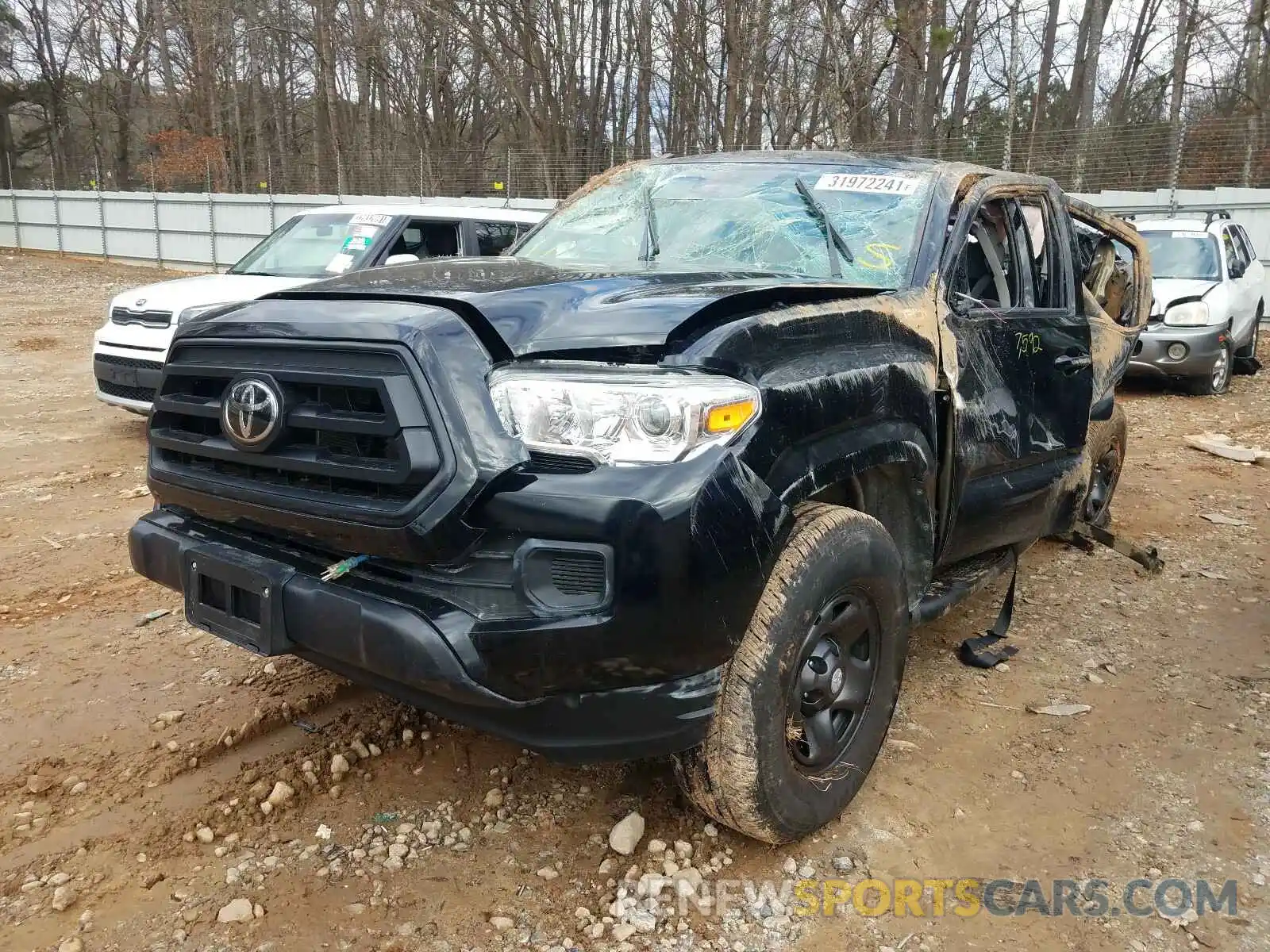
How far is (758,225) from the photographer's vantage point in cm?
342

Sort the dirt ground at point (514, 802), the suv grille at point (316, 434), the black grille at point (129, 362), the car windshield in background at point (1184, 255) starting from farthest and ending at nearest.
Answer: the car windshield in background at point (1184, 255)
the black grille at point (129, 362)
the dirt ground at point (514, 802)
the suv grille at point (316, 434)

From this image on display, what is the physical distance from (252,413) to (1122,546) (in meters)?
4.22

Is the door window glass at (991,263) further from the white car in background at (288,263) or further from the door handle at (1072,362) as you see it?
the white car in background at (288,263)

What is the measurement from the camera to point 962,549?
3.43m

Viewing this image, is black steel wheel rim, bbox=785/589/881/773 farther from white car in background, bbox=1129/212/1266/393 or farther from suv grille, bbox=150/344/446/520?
white car in background, bbox=1129/212/1266/393

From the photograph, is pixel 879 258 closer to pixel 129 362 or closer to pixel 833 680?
pixel 833 680

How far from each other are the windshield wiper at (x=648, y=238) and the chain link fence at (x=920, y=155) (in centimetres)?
629

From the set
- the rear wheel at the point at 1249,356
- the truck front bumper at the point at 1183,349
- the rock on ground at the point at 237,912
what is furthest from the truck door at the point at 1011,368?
the rear wheel at the point at 1249,356

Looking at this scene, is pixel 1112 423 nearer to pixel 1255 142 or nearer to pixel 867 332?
pixel 867 332

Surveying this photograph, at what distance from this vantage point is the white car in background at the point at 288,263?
6980 millimetres

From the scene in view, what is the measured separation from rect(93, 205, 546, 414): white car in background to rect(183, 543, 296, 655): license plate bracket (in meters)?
4.55

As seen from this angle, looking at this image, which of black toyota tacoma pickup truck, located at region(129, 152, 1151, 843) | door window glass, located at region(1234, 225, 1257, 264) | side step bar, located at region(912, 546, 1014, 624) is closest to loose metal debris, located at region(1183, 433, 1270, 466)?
door window glass, located at region(1234, 225, 1257, 264)

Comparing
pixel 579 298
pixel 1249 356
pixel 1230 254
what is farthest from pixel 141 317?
pixel 1249 356

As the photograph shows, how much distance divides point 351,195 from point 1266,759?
74.7 ft
